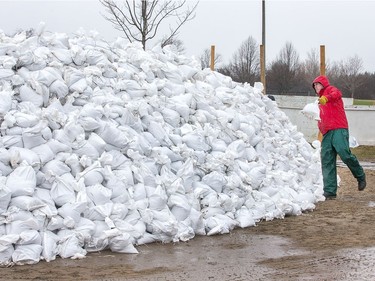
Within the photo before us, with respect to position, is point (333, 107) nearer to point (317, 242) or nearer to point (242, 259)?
point (317, 242)

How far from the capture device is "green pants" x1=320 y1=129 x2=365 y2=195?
9820 millimetres

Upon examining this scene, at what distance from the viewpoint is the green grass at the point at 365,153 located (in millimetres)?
19727

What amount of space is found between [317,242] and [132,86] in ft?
8.46

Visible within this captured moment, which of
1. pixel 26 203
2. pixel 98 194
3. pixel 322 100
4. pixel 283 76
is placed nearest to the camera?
pixel 26 203

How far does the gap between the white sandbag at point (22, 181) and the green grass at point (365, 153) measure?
13737 mm

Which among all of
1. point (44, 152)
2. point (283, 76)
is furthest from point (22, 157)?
point (283, 76)

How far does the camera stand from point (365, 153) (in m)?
21.1

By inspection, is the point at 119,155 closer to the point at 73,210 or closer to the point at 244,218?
the point at 73,210

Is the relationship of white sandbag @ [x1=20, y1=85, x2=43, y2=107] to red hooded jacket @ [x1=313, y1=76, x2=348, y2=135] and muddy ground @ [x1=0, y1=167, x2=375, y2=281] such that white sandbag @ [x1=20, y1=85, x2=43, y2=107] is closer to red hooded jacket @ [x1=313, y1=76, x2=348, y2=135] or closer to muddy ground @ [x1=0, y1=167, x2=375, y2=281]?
muddy ground @ [x1=0, y1=167, x2=375, y2=281]

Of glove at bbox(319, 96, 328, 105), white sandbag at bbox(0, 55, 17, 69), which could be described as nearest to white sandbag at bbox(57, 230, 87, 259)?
white sandbag at bbox(0, 55, 17, 69)

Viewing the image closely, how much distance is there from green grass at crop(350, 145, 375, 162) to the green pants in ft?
31.2

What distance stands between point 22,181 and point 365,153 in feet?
52.1

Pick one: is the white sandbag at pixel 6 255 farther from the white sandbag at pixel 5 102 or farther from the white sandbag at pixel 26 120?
the white sandbag at pixel 5 102

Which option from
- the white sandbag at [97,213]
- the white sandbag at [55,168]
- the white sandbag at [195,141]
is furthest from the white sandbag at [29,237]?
the white sandbag at [195,141]
